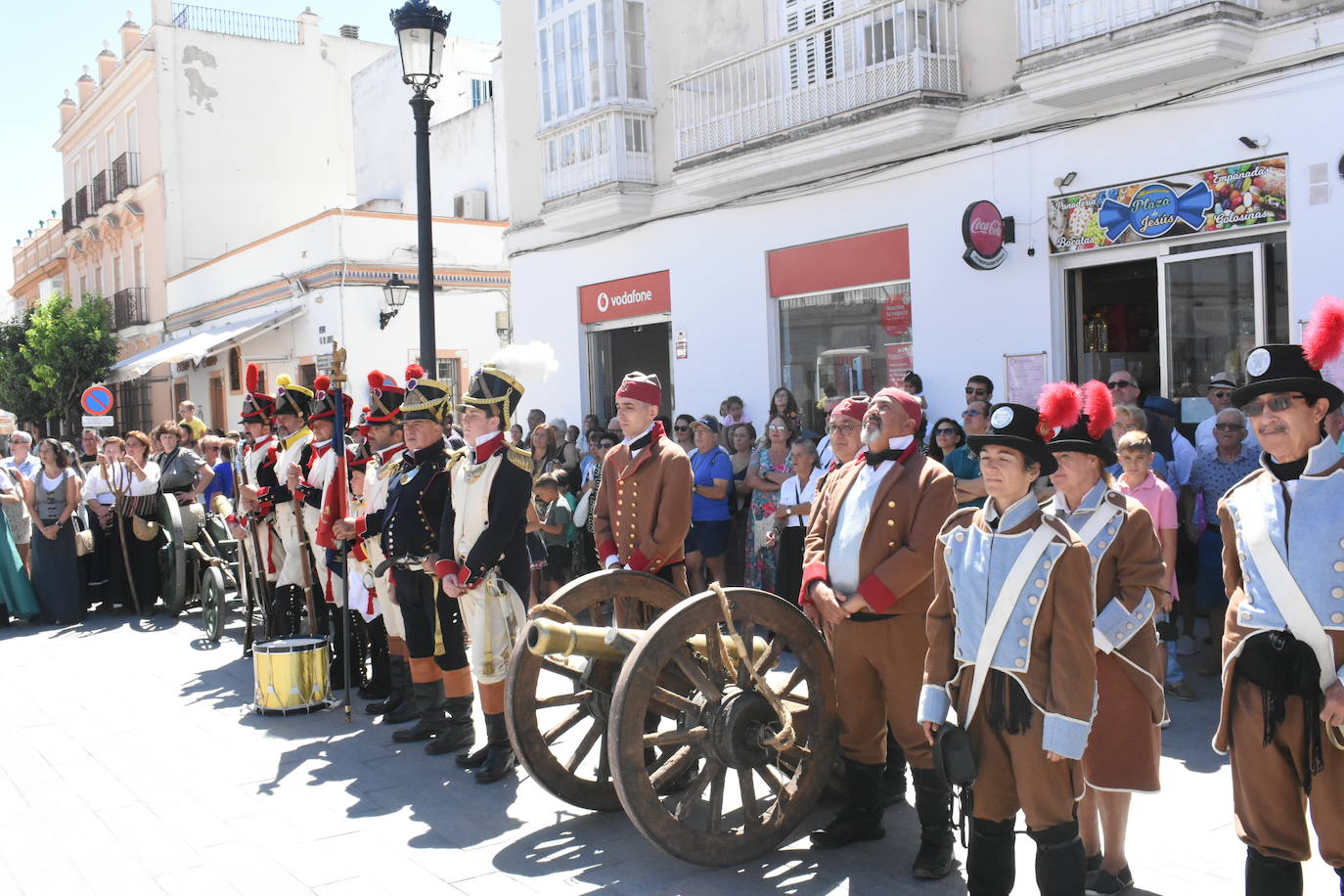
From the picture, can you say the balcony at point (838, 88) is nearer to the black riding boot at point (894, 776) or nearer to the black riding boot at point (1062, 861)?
the black riding boot at point (894, 776)

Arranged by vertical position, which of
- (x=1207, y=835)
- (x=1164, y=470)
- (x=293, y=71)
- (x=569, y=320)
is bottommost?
(x=1207, y=835)

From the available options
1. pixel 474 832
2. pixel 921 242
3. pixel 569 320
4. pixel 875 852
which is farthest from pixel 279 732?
pixel 569 320

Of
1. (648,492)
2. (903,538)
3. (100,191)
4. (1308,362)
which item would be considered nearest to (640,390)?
(648,492)

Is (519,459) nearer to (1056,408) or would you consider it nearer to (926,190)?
(1056,408)

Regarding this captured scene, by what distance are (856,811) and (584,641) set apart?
4.41 feet

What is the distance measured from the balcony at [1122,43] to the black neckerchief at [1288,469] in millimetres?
6343

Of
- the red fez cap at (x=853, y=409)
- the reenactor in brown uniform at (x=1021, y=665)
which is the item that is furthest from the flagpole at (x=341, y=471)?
the reenactor in brown uniform at (x=1021, y=665)

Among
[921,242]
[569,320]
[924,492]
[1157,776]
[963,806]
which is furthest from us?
[569,320]

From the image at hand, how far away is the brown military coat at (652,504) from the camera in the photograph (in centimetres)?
621

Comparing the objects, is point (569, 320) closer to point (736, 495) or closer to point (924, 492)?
point (736, 495)

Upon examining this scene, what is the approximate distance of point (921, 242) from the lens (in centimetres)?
1162

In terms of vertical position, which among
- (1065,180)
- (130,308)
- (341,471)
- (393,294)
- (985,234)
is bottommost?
(341,471)

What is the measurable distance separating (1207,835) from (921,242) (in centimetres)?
764

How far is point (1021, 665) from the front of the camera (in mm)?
3717
